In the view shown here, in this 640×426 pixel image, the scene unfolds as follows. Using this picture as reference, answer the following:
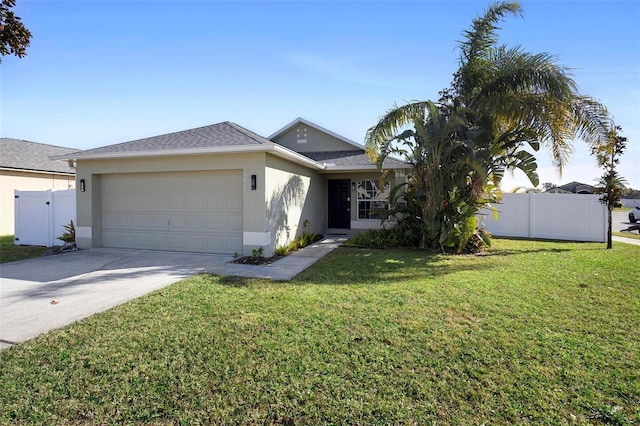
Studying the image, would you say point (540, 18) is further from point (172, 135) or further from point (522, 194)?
point (172, 135)

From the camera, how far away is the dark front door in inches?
571

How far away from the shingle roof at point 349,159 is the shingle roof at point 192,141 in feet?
13.0

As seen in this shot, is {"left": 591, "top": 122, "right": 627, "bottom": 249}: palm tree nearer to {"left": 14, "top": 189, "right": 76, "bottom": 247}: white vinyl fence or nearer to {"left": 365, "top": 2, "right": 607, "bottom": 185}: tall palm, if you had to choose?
{"left": 365, "top": 2, "right": 607, "bottom": 185}: tall palm

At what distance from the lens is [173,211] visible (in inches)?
397

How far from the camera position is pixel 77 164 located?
1073cm

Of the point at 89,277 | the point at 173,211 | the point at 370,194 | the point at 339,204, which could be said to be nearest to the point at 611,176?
the point at 370,194

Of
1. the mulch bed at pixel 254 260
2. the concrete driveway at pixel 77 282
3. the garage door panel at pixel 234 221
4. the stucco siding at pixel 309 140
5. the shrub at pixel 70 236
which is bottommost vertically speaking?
the concrete driveway at pixel 77 282

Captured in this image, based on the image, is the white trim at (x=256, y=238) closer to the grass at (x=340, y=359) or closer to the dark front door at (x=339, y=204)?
the grass at (x=340, y=359)

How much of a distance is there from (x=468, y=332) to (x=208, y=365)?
3.12m

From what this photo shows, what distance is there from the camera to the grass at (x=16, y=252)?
30.5ft

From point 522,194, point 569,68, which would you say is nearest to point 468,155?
point 569,68

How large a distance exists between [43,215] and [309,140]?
35.4 feet

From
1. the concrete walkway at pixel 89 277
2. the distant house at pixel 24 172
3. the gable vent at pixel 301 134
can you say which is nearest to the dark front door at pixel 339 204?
the gable vent at pixel 301 134

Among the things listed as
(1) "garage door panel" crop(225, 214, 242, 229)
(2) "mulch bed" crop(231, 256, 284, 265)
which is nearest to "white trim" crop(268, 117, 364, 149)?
(1) "garage door panel" crop(225, 214, 242, 229)
